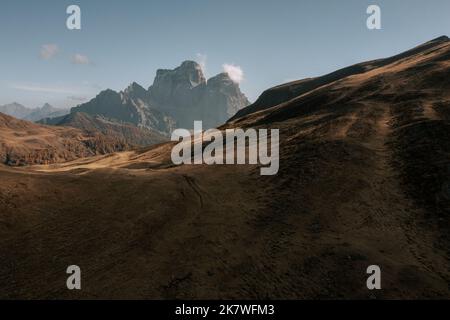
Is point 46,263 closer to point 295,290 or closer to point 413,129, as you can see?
point 295,290

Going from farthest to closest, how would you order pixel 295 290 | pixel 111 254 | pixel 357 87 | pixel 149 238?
pixel 357 87, pixel 149 238, pixel 111 254, pixel 295 290

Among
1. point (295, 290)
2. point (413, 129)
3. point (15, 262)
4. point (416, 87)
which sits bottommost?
point (295, 290)

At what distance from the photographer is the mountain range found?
2395cm

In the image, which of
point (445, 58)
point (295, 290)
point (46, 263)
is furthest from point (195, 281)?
point (445, 58)

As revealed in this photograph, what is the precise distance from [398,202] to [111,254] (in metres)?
25.4

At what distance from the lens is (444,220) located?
101 ft

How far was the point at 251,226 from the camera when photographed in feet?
105

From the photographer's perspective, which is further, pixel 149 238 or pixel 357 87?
pixel 357 87

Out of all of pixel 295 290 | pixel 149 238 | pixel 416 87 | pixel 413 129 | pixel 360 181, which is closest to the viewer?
pixel 295 290

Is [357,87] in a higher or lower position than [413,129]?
higher

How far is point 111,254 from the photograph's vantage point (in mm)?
26844

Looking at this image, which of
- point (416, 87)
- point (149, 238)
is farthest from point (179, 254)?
point (416, 87)

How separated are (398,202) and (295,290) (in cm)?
1606

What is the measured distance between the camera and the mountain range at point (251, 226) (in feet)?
78.6
